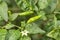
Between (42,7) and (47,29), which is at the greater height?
(42,7)

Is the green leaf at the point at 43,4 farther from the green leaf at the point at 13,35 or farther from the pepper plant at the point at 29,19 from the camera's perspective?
the green leaf at the point at 13,35

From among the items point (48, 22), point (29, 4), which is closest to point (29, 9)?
point (29, 4)

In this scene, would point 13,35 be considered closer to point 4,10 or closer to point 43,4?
point 4,10

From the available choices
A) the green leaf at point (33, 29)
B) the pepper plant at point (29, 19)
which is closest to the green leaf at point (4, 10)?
the pepper plant at point (29, 19)

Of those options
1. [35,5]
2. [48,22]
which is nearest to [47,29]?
[48,22]

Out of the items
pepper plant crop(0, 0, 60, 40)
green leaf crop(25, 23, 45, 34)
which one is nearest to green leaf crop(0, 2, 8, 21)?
pepper plant crop(0, 0, 60, 40)

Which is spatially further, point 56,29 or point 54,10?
point 54,10

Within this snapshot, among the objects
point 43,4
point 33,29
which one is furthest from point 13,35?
point 43,4

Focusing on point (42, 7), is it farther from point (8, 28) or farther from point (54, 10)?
point (8, 28)
